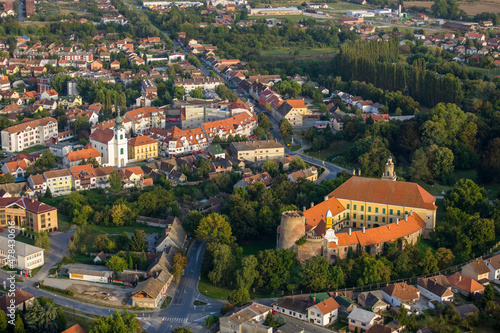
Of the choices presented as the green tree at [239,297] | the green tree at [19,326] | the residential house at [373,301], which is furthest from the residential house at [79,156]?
the residential house at [373,301]

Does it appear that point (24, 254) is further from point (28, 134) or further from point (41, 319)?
point (28, 134)

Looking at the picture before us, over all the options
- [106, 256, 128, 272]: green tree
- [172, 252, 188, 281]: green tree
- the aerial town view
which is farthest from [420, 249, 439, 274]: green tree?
[106, 256, 128, 272]: green tree

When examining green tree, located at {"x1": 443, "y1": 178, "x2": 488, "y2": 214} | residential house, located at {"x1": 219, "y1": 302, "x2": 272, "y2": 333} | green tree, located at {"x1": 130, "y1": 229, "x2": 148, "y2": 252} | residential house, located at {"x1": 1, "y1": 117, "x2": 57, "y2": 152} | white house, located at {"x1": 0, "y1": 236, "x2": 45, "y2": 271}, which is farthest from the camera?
residential house, located at {"x1": 1, "y1": 117, "x2": 57, "y2": 152}

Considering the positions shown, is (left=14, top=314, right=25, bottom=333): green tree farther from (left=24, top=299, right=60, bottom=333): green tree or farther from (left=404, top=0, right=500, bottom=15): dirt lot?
(left=404, top=0, right=500, bottom=15): dirt lot

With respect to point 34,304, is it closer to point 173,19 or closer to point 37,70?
point 37,70

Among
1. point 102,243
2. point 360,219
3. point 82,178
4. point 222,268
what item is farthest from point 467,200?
point 82,178

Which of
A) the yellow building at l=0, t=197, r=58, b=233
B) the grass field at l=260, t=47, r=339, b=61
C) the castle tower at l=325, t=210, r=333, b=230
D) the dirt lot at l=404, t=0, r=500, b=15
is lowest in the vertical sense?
the yellow building at l=0, t=197, r=58, b=233

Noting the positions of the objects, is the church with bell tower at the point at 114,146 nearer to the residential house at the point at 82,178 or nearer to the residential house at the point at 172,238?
the residential house at the point at 82,178
